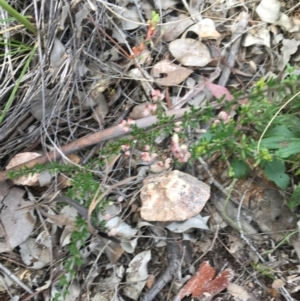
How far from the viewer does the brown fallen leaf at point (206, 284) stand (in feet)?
5.18

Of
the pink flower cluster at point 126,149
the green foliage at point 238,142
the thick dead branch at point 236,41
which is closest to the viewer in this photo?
the green foliage at point 238,142

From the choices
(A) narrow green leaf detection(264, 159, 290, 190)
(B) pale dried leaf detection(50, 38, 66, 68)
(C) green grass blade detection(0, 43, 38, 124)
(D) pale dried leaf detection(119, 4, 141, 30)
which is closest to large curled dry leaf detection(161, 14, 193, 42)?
(D) pale dried leaf detection(119, 4, 141, 30)

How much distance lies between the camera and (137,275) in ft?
5.32

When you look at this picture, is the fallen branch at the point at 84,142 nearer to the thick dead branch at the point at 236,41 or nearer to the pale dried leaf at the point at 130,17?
the thick dead branch at the point at 236,41

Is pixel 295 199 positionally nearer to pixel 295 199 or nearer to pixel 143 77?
pixel 295 199

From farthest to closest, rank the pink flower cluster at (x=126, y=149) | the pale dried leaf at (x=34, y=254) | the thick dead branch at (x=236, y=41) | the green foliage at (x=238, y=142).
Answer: the thick dead branch at (x=236, y=41) → the pale dried leaf at (x=34, y=254) → the pink flower cluster at (x=126, y=149) → the green foliage at (x=238, y=142)

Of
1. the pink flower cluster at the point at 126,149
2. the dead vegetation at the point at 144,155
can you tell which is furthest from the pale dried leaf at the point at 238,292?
the pink flower cluster at the point at 126,149

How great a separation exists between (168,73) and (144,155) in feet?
1.33

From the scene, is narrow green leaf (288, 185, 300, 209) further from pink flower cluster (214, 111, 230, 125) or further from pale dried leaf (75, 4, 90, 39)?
pale dried leaf (75, 4, 90, 39)

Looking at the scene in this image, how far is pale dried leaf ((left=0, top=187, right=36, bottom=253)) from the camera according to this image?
1.70 meters

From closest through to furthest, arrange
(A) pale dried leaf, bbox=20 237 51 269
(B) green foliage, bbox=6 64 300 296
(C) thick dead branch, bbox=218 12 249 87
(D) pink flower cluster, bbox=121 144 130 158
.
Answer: (B) green foliage, bbox=6 64 300 296 → (D) pink flower cluster, bbox=121 144 130 158 → (A) pale dried leaf, bbox=20 237 51 269 → (C) thick dead branch, bbox=218 12 249 87

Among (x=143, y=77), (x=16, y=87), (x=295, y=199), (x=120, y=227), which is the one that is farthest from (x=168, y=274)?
(x=16, y=87)

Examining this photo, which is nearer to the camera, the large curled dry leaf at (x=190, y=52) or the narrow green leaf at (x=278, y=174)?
the narrow green leaf at (x=278, y=174)

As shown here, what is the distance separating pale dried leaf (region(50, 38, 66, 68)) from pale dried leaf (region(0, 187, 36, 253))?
469 mm
